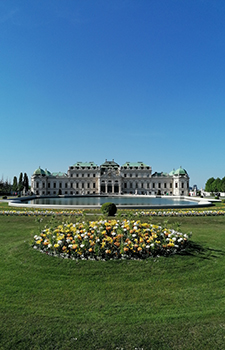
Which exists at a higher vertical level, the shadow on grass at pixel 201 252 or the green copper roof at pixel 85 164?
the green copper roof at pixel 85 164

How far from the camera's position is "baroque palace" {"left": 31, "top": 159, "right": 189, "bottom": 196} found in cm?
10650

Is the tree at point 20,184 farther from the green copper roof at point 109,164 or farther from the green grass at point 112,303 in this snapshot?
the green grass at point 112,303

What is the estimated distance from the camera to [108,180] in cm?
10644

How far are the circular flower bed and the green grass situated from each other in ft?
1.20

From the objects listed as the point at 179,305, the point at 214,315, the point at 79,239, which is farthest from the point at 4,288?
the point at 214,315

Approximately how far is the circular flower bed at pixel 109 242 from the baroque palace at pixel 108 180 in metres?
95.3

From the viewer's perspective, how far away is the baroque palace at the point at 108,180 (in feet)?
349

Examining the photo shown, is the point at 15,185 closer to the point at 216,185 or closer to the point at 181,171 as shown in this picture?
the point at 181,171

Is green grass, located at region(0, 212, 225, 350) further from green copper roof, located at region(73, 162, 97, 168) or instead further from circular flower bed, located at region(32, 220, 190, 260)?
green copper roof, located at region(73, 162, 97, 168)

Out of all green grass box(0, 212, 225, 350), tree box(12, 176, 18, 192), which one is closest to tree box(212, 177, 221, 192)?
tree box(12, 176, 18, 192)

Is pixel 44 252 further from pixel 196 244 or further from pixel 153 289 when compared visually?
pixel 196 244

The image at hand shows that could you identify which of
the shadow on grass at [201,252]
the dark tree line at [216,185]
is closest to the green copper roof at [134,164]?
the dark tree line at [216,185]

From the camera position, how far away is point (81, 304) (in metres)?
6.11

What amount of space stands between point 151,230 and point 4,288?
17.5 feet
